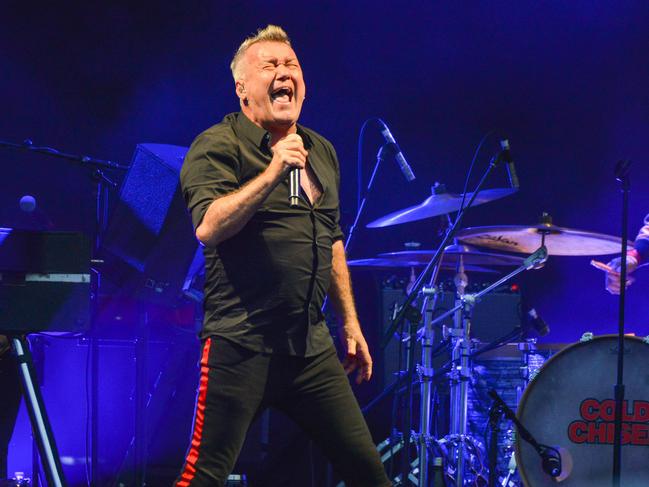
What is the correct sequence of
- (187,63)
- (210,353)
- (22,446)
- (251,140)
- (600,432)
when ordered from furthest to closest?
(187,63), (22,446), (600,432), (251,140), (210,353)

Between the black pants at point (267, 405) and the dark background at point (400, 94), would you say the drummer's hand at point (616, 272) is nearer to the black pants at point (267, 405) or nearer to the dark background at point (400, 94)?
the dark background at point (400, 94)

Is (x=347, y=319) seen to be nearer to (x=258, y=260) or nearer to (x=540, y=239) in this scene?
(x=258, y=260)

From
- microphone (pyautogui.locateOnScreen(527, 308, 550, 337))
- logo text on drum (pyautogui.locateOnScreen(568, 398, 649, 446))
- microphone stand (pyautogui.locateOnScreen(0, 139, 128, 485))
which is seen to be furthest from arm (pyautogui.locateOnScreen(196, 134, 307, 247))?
microphone (pyautogui.locateOnScreen(527, 308, 550, 337))

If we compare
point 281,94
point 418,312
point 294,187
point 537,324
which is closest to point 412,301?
point 418,312

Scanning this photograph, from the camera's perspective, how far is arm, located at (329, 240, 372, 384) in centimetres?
295

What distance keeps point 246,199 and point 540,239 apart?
9.57 feet

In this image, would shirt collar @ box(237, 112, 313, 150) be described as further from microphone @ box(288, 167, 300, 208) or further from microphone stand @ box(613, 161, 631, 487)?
microphone stand @ box(613, 161, 631, 487)

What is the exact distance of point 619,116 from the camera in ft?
20.8

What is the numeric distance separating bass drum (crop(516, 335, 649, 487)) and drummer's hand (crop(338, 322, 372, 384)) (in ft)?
6.33

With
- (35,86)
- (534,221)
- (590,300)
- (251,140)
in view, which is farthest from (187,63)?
(251,140)

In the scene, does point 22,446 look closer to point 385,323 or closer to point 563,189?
point 385,323

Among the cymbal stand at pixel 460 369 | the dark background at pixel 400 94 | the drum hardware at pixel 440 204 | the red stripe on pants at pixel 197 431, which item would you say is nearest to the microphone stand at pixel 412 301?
the drum hardware at pixel 440 204

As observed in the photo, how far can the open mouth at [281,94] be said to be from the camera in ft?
9.18

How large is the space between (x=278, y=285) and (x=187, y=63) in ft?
13.8
